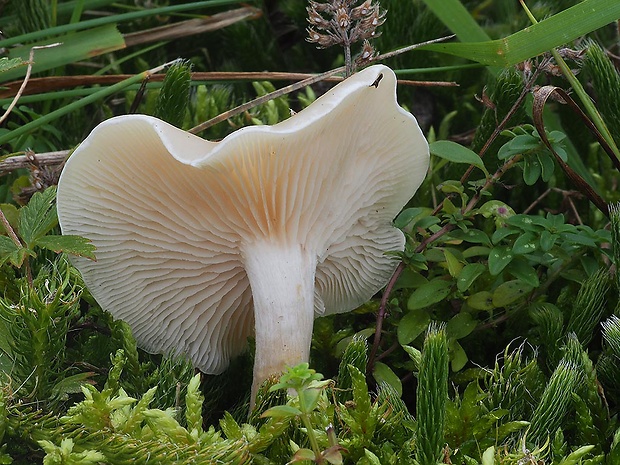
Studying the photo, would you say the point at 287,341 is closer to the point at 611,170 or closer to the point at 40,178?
the point at 40,178

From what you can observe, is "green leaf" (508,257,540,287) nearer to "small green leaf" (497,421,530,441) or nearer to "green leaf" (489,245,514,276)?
"green leaf" (489,245,514,276)

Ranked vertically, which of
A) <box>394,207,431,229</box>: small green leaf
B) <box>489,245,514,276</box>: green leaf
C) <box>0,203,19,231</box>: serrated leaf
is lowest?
<box>489,245,514,276</box>: green leaf

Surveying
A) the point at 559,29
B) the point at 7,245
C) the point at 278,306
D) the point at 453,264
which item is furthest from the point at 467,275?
the point at 7,245

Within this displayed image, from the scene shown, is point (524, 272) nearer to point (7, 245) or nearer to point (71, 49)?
point (7, 245)

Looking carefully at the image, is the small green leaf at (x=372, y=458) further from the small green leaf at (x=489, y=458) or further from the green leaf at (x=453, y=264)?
the green leaf at (x=453, y=264)

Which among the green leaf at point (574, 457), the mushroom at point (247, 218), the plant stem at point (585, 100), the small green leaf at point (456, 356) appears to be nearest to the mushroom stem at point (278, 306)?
the mushroom at point (247, 218)

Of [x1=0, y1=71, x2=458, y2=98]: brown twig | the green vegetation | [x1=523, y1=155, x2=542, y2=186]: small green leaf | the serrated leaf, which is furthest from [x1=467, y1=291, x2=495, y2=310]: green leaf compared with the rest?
the serrated leaf

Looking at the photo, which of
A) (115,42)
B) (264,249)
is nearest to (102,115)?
(115,42)
